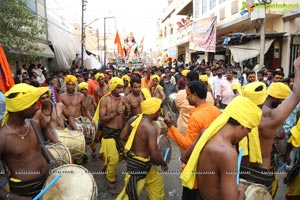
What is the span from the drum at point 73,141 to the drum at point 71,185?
1526mm

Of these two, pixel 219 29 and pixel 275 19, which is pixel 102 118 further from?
pixel 219 29

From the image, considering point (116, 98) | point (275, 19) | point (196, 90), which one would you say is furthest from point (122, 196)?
point (275, 19)

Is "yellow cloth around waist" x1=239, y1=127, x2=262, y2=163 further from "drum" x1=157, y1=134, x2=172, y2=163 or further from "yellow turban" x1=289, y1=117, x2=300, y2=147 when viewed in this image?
"drum" x1=157, y1=134, x2=172, y2=163

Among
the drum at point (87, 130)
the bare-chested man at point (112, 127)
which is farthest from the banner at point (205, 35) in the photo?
the drum at point (87, 130)

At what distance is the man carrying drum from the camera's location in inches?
126

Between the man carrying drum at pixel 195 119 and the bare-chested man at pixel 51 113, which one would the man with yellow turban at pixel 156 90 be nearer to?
the bare-chested man at pixel 51 113

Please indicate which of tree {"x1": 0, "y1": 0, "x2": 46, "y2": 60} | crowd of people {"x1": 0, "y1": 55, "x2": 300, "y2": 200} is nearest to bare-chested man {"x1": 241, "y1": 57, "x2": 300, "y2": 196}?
crowd of people {"x1": 0, "y1": 55, "x2": 300, "y2": 200}

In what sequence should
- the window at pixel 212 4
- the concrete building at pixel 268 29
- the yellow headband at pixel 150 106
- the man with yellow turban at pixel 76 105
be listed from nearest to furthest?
the yellow headband at pixel 150 106 → the man with yellow turban at pixel 76 105 → the concrete building at pixel 268 29 → the window at pixel 212 4

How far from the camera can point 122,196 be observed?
12.0ft

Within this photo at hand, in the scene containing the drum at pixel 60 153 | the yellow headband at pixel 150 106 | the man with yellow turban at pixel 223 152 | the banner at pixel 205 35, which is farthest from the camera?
the banner at pixel 205 35

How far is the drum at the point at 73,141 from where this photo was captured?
14.4 feet

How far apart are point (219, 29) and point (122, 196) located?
15.9 meters

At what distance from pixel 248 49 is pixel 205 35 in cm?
450

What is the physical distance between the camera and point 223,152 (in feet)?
6.61
